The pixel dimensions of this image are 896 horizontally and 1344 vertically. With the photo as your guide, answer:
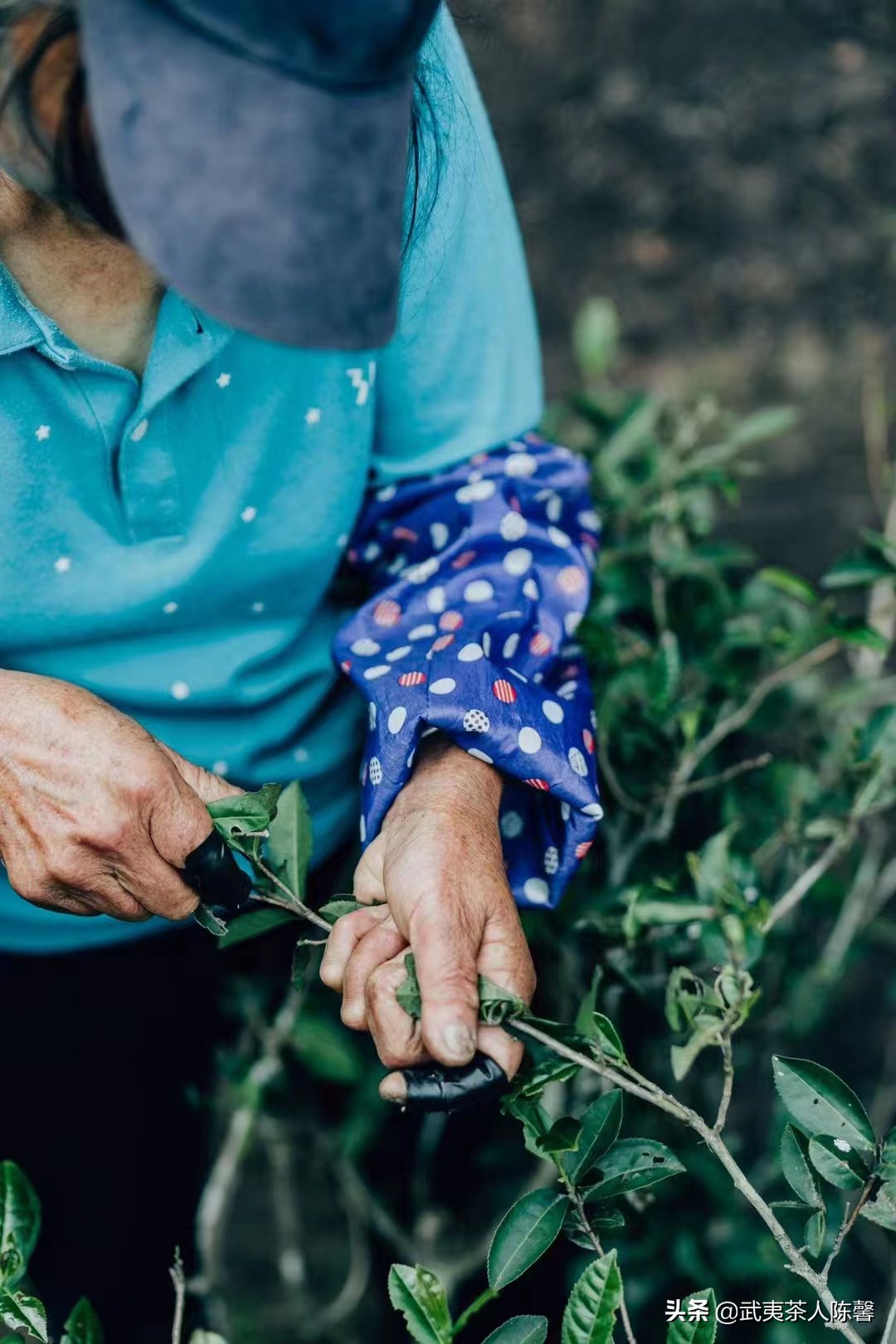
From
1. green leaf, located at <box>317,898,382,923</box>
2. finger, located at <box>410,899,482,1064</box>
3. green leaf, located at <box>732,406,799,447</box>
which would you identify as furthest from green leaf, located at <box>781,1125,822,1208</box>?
green leaf, located at <box>732,406,799,447</box>

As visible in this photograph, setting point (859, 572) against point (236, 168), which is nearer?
point (236, 168)

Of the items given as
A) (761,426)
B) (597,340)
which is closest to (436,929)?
(761,426)

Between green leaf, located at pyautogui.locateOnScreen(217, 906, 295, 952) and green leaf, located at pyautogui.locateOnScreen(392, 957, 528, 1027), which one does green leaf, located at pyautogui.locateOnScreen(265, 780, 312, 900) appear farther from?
green leaf, located at pyautogui.locateOnScreen(392, 957, 528, 1027)

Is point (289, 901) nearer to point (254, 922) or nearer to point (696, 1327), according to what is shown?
point (254, 922)

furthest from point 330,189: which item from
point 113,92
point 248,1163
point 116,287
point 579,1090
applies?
point 248,1163

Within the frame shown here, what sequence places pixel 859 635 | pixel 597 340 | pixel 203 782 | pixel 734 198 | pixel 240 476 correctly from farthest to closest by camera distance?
pixel 734 198, pixel 597 340, pixel 859 635, pixel 240 476, pixel 203 782

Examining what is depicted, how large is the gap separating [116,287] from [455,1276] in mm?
1330

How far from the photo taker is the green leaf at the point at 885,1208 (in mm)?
808

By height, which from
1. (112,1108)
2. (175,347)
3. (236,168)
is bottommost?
(112,1108)

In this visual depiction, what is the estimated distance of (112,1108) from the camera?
1406mm

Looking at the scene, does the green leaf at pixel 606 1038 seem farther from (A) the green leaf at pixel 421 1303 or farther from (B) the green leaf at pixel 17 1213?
(B) the green leaf at pixel 17 1213

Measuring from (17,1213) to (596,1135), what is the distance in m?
0.43

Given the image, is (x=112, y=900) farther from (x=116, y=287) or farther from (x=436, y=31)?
(x=436, y=31)

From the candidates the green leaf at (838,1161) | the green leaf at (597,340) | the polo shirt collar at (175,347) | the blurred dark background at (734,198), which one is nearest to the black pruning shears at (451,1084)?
the green leaf at (838,1161)
